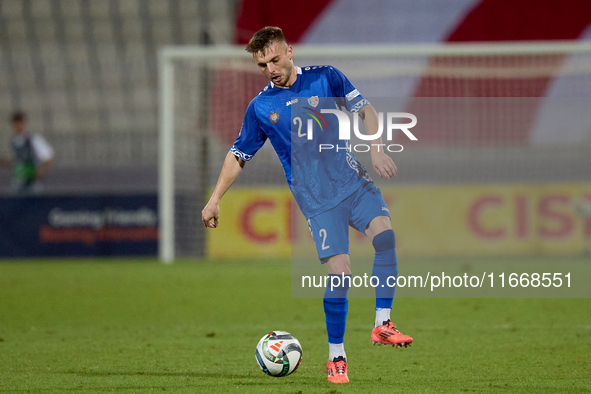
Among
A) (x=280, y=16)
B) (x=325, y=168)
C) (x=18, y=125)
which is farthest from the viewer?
(x=280, y=16)

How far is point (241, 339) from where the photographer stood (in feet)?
18.6

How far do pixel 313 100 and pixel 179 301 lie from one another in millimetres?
4202

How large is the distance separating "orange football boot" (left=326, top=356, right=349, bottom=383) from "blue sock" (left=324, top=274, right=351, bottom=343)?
10 cm

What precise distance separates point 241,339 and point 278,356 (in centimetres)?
162

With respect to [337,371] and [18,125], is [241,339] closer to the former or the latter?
[337,371]

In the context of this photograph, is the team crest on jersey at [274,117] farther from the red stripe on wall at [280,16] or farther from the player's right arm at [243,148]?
the red stripe on wall at [280,16]

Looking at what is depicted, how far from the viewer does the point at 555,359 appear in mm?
4633

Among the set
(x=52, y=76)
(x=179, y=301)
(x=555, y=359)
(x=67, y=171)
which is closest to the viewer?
(x=555, y=359)

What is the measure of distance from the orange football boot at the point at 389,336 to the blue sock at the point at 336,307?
0.64 feet

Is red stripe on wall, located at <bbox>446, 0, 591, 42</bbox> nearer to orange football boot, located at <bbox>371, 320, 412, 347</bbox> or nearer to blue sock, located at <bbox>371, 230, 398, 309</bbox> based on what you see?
blue sock, located at <bbox>371, 230, 398, 309</bbox>

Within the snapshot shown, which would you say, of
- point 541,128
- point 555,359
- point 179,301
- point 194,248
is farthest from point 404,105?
point 555,359

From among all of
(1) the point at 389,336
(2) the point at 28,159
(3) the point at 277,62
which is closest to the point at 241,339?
(1) the point at 389,336

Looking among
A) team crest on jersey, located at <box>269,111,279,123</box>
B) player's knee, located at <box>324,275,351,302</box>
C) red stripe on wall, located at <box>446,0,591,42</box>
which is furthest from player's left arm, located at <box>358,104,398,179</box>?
red stripe on wall, located at <box>446,0,591,42</box>

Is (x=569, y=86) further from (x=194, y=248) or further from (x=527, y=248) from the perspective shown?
(x=194, y=248)
